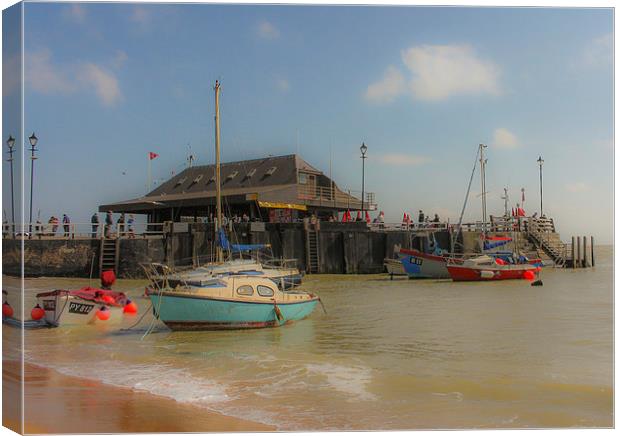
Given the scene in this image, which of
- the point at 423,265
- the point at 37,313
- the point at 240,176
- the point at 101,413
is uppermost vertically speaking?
the point at 240,176

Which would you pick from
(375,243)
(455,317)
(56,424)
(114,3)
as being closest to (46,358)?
(56,424)

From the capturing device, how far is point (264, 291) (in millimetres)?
16469

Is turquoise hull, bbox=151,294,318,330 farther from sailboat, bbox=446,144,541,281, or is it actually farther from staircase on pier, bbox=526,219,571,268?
staircase on pier, bbox=526,219,571,268

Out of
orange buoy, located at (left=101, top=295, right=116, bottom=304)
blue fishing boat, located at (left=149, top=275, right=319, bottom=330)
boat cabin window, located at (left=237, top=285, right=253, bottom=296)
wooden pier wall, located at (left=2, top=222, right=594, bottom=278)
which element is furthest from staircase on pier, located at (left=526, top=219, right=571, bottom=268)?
orange buoy, located at (left=101, top=295, right=116, bottom=304)

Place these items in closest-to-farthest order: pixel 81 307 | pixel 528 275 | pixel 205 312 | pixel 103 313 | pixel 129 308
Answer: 1. pixel 205 312
2. pixel 81 307
3. pixel 103 313
4. pixel 129 308
5. pixel 528 275

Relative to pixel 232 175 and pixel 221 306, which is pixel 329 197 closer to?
pixel 232 175

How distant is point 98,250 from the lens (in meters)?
33.5

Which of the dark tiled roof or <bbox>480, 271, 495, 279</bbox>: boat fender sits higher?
the dark tiled roof

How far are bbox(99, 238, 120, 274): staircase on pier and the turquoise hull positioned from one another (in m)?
18.3

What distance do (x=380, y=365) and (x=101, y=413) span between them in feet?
17.8

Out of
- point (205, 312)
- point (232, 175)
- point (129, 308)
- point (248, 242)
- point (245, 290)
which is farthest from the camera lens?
point (232, 175)

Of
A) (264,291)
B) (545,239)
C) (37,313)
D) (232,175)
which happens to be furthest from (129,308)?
(545,239)

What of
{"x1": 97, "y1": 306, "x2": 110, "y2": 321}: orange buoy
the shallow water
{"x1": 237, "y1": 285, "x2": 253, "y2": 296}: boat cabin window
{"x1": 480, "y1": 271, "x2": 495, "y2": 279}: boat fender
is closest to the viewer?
the shallow water

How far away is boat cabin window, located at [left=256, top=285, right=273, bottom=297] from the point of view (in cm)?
1638
